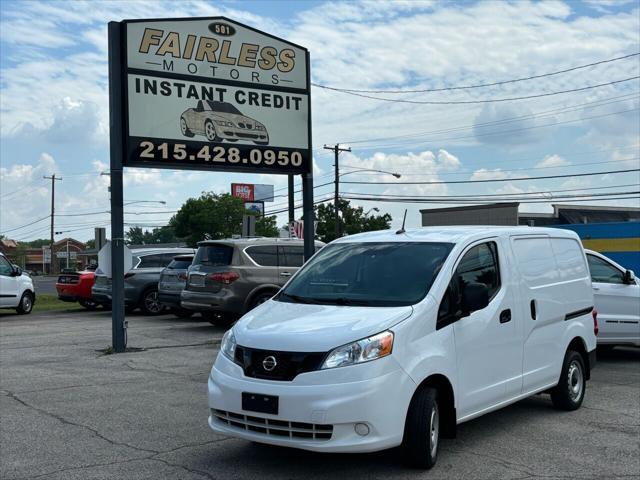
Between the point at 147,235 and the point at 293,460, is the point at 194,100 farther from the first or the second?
the point at 147,235

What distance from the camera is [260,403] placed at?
17.7 ft

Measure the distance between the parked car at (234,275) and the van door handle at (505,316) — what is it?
8.98 meters

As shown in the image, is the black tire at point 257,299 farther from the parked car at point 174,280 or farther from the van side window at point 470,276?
the van side window at point 470,276

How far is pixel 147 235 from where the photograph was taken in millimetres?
167250

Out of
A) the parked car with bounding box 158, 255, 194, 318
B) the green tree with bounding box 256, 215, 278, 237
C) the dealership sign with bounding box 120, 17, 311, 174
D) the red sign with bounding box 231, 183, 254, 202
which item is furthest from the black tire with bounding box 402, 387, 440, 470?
the red sign with bounding box 231, 183, 254, 202

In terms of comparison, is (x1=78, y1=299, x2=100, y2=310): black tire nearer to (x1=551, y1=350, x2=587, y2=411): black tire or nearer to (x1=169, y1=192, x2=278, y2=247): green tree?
(x1=551, y1=350, x2=587, y2=411): black tire

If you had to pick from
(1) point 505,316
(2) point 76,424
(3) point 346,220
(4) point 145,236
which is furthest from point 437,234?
(4) point 145,236

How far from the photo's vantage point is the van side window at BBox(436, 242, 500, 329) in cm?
600

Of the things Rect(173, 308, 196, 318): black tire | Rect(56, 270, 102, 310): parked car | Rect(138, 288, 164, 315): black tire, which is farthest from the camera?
Rect(56, 270, 102, 310): parked car

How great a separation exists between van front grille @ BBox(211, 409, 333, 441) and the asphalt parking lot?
42 centimetres

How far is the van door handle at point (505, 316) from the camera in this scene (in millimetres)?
6633

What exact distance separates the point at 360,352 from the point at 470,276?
5.42 feet

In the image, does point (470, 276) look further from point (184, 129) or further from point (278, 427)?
point (184, 129)

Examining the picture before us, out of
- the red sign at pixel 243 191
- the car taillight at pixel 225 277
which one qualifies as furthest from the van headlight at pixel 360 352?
the red sign at pixel 243 191
